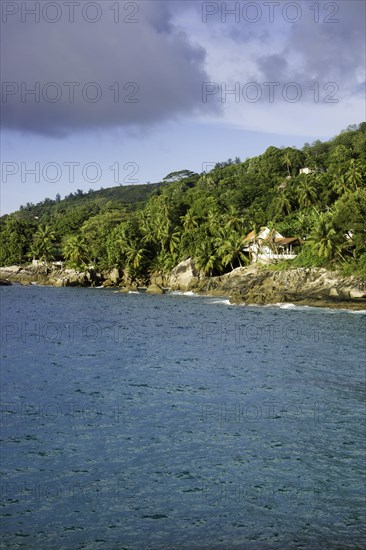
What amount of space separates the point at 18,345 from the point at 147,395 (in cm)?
1805

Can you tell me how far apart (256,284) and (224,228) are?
19511mm

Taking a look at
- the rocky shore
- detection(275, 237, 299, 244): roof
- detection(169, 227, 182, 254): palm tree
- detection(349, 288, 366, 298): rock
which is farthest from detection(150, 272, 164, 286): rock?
detection(349, 288, 366, 298): rock

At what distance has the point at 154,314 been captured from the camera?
5947 cm

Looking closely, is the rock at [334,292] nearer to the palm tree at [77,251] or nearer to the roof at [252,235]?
the roof at [252,235]

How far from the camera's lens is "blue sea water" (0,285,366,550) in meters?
15.6

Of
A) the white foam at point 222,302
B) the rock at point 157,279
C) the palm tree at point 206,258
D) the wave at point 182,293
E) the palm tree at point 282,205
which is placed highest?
the palm tree at point 282,205

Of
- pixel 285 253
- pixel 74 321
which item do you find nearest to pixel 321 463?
pixel 74 321

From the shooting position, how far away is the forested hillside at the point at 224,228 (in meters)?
72.4

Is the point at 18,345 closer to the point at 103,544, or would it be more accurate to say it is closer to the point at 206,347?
the point at 206,347

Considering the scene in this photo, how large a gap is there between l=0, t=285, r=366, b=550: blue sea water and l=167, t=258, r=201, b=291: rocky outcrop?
1626 inches

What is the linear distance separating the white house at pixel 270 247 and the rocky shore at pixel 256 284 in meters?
3.56

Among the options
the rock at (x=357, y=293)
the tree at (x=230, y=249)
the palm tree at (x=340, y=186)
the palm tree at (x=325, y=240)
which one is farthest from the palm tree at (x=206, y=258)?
the rock at (x=357, y=293)

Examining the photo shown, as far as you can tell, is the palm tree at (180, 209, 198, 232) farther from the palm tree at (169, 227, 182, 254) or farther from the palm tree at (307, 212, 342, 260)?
the palm tree at (307, 212, 342, 260)

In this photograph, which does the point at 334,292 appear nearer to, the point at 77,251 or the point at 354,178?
the point at 354,178
